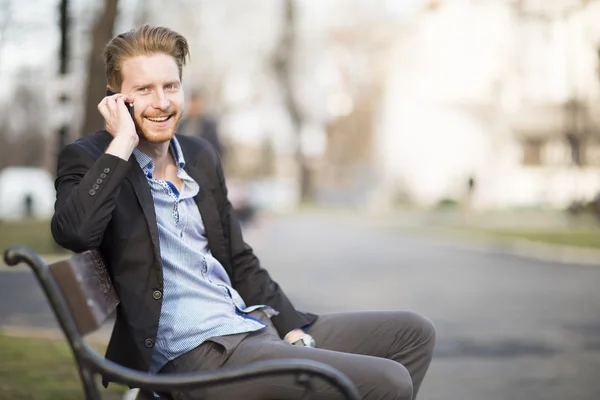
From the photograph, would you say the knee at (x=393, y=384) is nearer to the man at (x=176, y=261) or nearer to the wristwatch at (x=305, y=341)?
the man at (x=176, y=261)

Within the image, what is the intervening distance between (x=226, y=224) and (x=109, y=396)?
2643 millimetres

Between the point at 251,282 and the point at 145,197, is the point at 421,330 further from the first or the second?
the point at 145,197

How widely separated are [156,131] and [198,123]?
12978 millimetres

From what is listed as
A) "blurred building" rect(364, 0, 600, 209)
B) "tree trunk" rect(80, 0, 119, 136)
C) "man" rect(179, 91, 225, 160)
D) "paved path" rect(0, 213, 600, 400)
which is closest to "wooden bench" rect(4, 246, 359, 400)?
"paved path" rect(0, 213, 600, 400)

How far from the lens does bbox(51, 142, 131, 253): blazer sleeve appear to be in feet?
10.8

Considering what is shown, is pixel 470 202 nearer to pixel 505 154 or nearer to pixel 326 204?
pixel 505 154

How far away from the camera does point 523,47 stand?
166ft

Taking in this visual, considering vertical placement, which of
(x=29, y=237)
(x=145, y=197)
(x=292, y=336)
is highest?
(x=145, y=197)

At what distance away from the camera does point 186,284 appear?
3633 millimetres

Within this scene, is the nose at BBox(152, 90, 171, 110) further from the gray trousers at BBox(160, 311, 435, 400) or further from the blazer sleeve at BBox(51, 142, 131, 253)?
the gray trousers at BBox(160, 311, 435, 400)

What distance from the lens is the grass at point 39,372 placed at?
6176 mm

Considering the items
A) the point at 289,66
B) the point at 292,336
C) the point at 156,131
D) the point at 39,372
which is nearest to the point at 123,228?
the point at 156,131

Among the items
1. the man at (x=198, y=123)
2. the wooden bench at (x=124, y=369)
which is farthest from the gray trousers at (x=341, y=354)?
the man at (x=198, y=123)

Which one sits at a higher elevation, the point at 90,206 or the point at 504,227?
the point at 90,206
